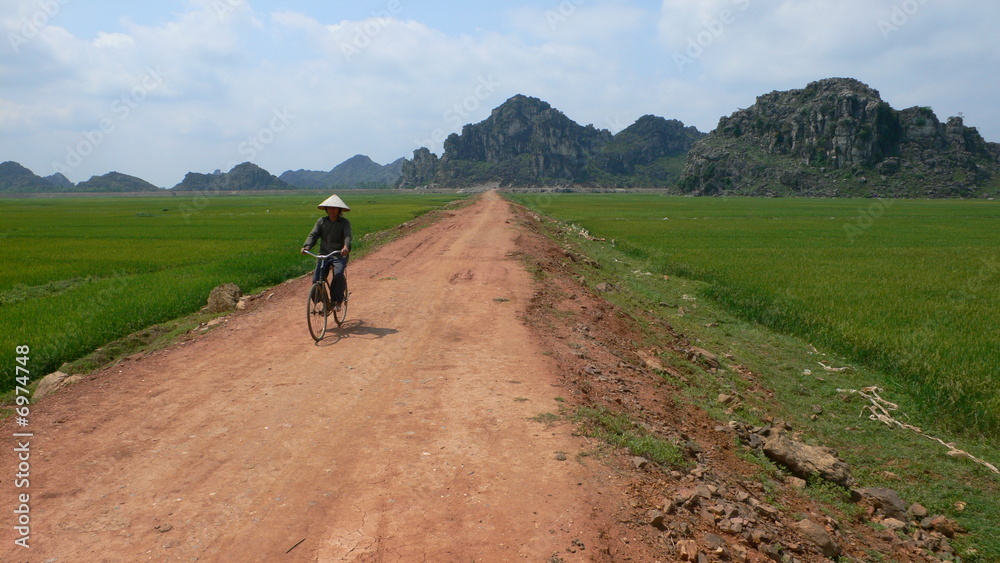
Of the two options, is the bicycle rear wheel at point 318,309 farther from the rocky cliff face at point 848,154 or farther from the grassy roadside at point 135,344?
the rocky cliff face at point 848,154

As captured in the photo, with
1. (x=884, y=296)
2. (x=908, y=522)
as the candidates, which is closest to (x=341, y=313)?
(x=908, y=522)

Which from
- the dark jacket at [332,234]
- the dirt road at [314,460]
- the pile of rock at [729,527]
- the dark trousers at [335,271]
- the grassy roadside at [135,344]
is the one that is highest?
the dark jacket at [332,234]

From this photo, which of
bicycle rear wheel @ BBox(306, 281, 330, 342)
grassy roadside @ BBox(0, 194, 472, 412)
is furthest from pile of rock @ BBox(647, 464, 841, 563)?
grassy roadside @ BBox(0, 194, 472, 412)

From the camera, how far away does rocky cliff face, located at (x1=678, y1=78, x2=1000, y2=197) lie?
137 meters

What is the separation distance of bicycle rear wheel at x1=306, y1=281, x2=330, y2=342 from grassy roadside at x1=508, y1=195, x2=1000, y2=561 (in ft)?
19.9

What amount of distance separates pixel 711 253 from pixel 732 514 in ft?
75.1

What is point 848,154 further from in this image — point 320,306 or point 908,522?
point 320,306

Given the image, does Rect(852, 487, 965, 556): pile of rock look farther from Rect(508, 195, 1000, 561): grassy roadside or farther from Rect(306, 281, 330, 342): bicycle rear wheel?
Rect(306, 281, 330, 342): bicycle rear wheel

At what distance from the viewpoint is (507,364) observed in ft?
27.3

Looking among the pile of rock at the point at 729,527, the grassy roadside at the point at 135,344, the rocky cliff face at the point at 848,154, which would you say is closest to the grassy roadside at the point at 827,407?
the pile of rock at the point at 729,527

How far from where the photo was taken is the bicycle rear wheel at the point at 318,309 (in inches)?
372

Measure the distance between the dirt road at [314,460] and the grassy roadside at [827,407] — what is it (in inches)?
137

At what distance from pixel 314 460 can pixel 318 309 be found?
16.0ft

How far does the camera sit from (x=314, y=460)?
17.2ft
